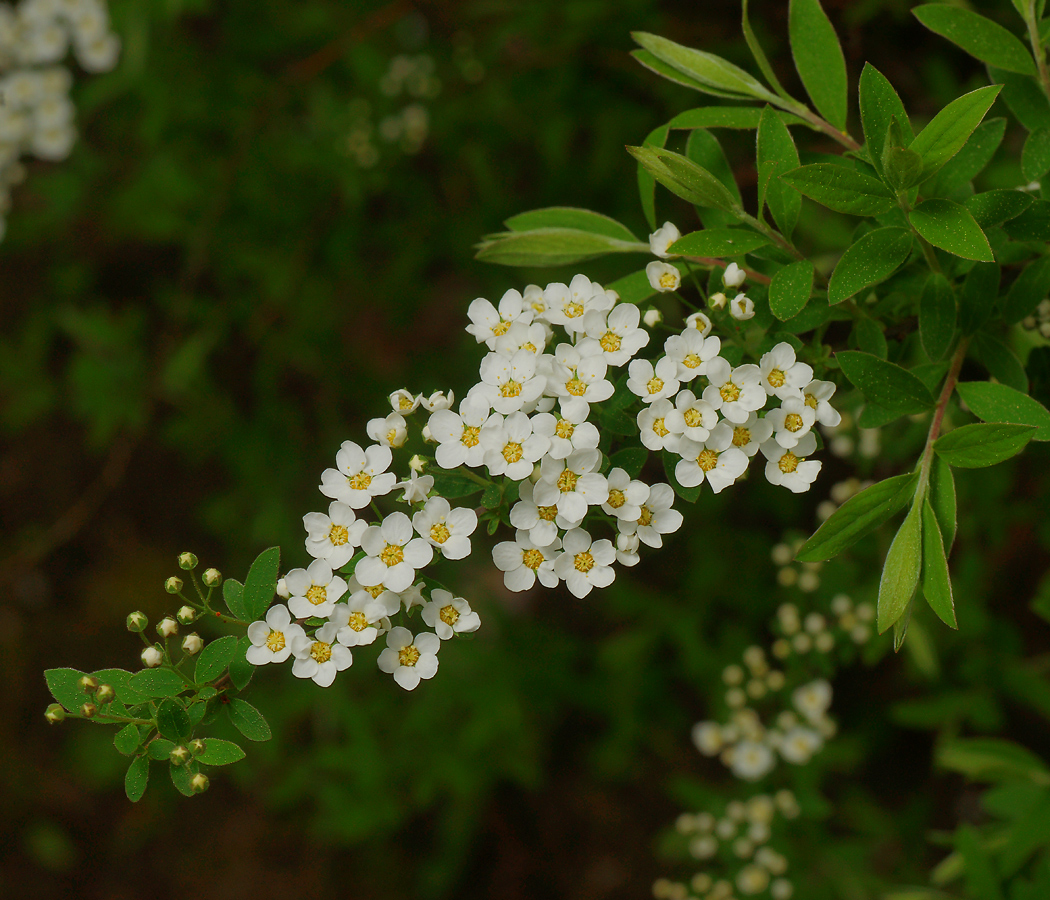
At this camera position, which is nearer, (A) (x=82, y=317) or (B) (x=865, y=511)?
(B) (x=865, y=511)

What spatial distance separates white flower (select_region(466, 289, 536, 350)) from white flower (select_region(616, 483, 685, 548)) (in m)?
0.36

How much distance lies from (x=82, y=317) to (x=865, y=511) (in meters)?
3.89

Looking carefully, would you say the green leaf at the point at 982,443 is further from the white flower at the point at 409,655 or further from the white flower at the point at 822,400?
the white flower at the point at 409,655

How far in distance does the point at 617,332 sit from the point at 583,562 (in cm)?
37

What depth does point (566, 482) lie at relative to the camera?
120 cm

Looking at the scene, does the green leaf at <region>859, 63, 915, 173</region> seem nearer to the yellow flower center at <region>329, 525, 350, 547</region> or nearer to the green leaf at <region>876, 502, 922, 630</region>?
the green leaf at <region>876, 502, 922, 630</region>

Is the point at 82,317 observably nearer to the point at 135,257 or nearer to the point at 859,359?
the point at 135,257

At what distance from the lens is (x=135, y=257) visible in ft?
16.7

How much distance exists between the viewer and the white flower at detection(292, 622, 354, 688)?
4.02 feet

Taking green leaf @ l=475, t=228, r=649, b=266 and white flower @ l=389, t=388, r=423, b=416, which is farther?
green leaf @ l=475, t=228, r=649, b=266

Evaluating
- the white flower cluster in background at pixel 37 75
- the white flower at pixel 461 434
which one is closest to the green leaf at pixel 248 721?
the white flower at pixel 461 434

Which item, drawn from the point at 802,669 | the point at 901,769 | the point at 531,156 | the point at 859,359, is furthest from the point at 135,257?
the point at 901,769

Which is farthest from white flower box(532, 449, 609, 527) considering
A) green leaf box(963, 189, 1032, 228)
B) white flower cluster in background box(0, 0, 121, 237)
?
white flower cluster in background box(0, 0, 121, 237)

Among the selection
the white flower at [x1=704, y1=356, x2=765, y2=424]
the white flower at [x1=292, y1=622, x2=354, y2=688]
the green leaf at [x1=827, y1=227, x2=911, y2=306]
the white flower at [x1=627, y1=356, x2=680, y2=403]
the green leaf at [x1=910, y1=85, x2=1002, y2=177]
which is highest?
the green leaf at [x1=910, y1=85, x2=1002, y2=177]
